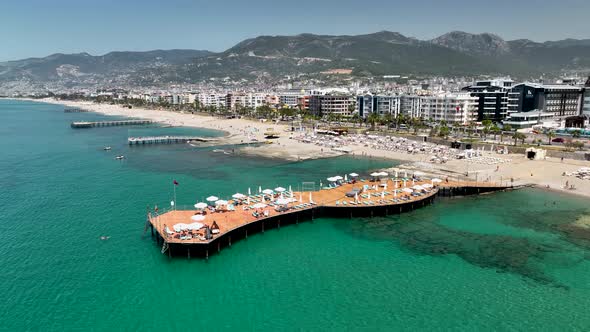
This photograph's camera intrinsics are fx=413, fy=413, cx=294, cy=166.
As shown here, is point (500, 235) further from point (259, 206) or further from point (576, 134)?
point (576, 134)

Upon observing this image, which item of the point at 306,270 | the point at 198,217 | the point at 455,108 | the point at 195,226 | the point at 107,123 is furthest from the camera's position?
the point at 107,123

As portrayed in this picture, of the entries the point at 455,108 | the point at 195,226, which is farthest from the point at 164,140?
the point at 455,108

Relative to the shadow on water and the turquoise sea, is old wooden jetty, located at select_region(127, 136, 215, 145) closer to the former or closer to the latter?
the turquoise sea

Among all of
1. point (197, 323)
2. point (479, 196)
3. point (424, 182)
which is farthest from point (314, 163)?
point (197, 323)

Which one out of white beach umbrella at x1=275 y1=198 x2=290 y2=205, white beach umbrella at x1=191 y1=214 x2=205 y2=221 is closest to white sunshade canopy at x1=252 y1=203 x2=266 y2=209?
white beach umbrella at x1=275 y1=198 x2=290 y2=205

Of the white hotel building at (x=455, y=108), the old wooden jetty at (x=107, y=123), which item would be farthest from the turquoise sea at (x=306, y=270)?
the old wooden jetty at (x=107, y=123)

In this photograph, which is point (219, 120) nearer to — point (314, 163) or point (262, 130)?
point (262, 130)
